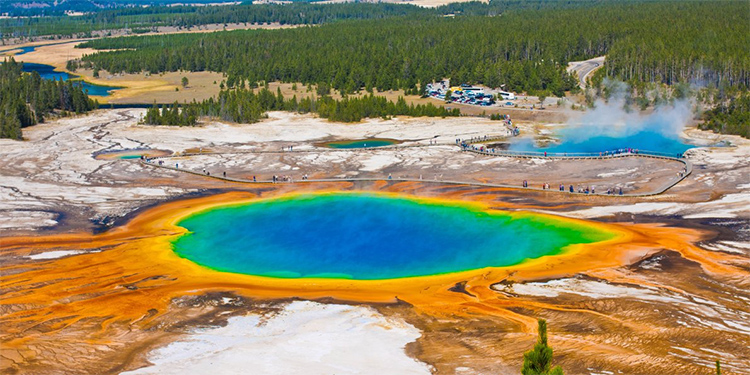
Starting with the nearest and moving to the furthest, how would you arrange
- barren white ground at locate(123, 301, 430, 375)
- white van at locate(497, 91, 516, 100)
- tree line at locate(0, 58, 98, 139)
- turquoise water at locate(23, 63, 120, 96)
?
barren white ground at locate(123, 301, 430, 375), tree line at locate(0, 58, 98, 139), white van at locate(497, 91, 516, 100), turquoise water at locate(23, 63, 120, 96)

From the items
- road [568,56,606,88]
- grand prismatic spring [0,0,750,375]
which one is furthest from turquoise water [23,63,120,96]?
road [568,56,606,88]

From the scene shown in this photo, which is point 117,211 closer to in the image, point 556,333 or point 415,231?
point 415,231

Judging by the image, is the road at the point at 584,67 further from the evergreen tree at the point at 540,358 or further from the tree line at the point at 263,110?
the evergreen tree at the point at 540,358

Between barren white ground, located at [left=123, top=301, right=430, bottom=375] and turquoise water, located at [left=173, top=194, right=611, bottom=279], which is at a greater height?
turquoise water, located at [left=173, top=194, right=611, bottom=279]

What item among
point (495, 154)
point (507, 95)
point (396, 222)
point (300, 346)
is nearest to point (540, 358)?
point (300, 346)

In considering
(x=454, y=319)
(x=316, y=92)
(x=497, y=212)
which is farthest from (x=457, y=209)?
(x=316, y=92)

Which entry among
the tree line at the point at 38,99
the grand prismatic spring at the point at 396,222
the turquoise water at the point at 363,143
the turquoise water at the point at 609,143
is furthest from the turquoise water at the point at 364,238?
the tree line at the point at 38,99

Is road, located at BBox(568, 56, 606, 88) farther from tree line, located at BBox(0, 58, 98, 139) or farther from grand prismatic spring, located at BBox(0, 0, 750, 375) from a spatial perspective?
tree line, located at BBox(0, 58, 98, 139)
